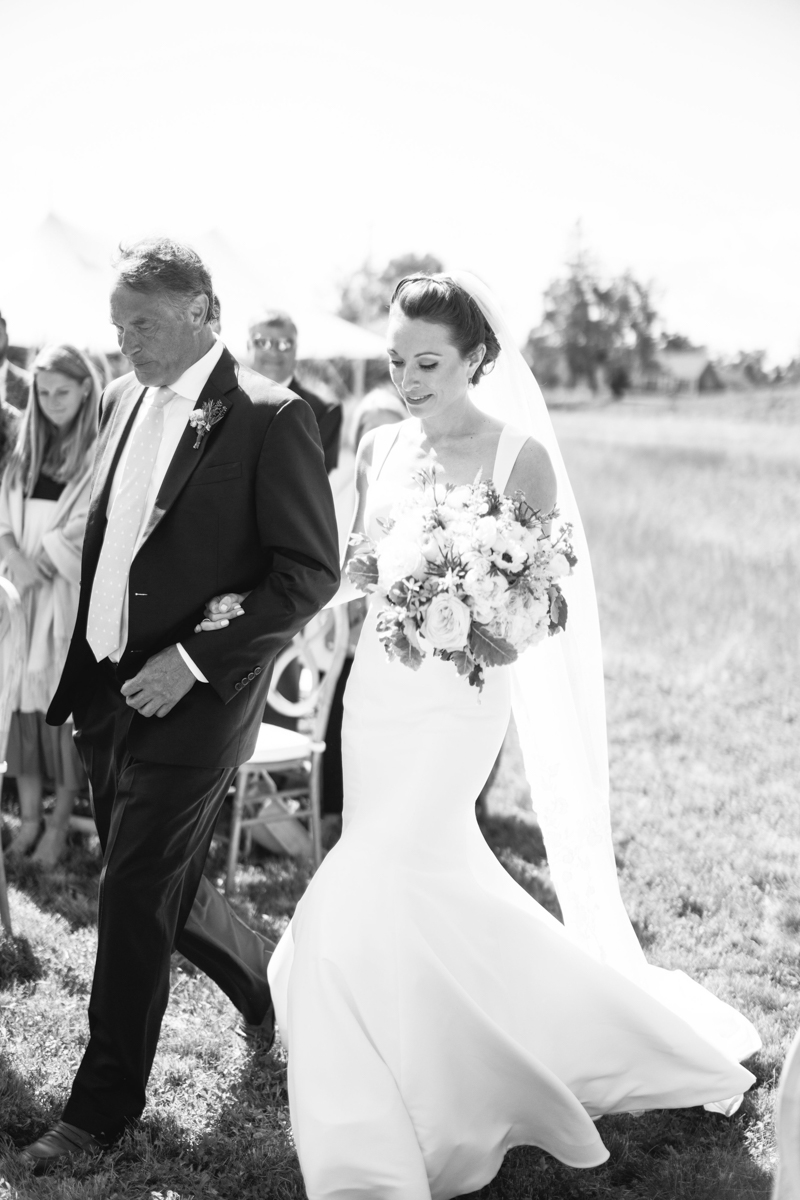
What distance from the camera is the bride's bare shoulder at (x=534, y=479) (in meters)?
3.59

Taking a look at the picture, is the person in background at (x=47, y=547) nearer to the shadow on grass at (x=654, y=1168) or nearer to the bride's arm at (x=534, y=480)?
the bride's arm at (x=534, y=480)

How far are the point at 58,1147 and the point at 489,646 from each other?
1849mm

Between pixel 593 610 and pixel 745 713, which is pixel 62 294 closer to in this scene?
pixel 745 713

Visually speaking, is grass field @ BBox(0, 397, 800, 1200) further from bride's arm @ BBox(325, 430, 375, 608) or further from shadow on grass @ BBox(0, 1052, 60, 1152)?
bride's arm @ BBox(325, 430, 375, 608)

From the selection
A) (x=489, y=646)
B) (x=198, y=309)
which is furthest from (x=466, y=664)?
(x=198, y=309)

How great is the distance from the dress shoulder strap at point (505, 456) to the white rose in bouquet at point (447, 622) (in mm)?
707

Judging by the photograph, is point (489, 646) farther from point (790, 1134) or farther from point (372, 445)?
point (790, 1134)

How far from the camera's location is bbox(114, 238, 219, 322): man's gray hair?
10.1ft

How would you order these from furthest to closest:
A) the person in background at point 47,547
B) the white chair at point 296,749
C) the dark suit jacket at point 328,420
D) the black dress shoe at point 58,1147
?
the dark suit jacket at point 328,420 < the person in background at point 47,547 < the white chair at point 296,749 < the black dress shoe at point 58,1147

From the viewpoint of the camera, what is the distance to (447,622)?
3000 millimetres

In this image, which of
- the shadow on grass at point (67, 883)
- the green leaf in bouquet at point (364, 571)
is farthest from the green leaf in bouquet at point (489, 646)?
the shadow on grass at point (67, 883)

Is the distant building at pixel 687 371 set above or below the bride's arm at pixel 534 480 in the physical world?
above

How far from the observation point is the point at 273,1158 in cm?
326

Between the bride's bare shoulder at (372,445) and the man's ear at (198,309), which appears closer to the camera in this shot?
the man's ear at (198,309)
